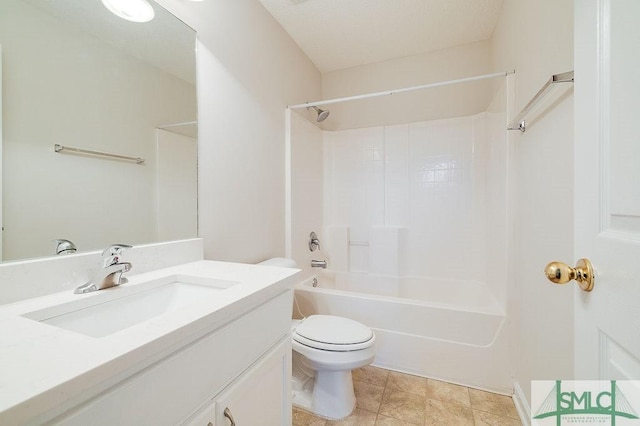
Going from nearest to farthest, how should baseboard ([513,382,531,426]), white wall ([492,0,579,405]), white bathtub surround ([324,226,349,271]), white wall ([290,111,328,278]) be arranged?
white wall ([492,0,579,405])
baseboard ([513,382,531,426])
white wall ([290,111,328,278])
white bathtub surround ([324,226,349,271])

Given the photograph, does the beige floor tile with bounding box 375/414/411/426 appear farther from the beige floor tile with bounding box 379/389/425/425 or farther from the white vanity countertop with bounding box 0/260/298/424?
the white vanity countertop with bounding box 0/260/298/424

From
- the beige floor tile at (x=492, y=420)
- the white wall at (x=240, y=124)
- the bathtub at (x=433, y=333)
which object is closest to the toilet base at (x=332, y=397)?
the bathtub at (x=433, y=333)

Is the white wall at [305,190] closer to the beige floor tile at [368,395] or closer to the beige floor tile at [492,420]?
the beige floor tile at [368,395]

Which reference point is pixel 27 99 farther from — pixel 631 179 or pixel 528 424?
pixel 528 424

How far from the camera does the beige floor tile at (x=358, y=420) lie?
4.23 feet

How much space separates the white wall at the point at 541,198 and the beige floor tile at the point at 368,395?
29.4 inches

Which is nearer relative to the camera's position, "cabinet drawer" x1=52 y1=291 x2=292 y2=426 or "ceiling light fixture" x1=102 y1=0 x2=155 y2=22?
"cabinet drawer" x1=52 y1=291 x2=292 y2=426

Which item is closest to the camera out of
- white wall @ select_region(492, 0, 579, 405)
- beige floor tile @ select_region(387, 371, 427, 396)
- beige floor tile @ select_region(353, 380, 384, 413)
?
white wall @ select_region(492, 0, 579, 405)

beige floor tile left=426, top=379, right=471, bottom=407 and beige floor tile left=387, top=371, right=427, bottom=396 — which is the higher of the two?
beige floor tile left=426, top=379, right=471, bottom=407

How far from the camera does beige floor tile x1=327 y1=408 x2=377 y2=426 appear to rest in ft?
4.23

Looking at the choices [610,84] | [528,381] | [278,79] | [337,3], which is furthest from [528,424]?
[337,3]

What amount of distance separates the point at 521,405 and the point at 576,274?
128 cm

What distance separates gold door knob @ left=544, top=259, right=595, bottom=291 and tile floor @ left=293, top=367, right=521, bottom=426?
1.15m

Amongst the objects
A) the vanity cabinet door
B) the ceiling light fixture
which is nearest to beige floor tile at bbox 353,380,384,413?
the vanity cabinet door
